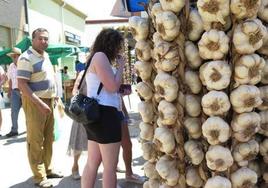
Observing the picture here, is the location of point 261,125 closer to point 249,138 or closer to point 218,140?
point 249,138

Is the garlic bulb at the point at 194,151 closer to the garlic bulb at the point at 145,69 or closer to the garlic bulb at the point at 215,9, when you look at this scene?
the garlic bulb at the point at 145,69

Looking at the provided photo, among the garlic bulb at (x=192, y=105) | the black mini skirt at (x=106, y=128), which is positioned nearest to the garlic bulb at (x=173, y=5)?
the garlic bulb at (x=192, y=105)

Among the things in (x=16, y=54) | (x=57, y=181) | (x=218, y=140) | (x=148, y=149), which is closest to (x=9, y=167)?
(x=57, y=181)

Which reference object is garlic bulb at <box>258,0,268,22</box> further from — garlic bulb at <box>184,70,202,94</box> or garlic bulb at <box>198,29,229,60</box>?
garlic bulb at <box>184,70,202,94</box>

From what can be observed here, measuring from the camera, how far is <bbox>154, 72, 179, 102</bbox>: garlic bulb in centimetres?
177

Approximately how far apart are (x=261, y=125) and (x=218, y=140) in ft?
0.73

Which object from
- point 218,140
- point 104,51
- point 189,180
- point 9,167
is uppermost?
point 104,51

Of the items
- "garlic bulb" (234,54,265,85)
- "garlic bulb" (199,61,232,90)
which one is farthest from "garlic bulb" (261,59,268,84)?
"garlic bulb" (199,61,232,90)

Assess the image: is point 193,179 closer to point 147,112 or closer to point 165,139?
point 165,139

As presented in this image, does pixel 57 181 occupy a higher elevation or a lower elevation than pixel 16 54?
lower

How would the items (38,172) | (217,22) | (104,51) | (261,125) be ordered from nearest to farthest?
(217,22) < (261,125) < (104,51) < (38,172)

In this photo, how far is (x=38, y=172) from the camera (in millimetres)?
5047

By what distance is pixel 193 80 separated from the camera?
1.77 metres

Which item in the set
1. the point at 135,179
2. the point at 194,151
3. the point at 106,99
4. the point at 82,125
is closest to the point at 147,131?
the point at 194,151
